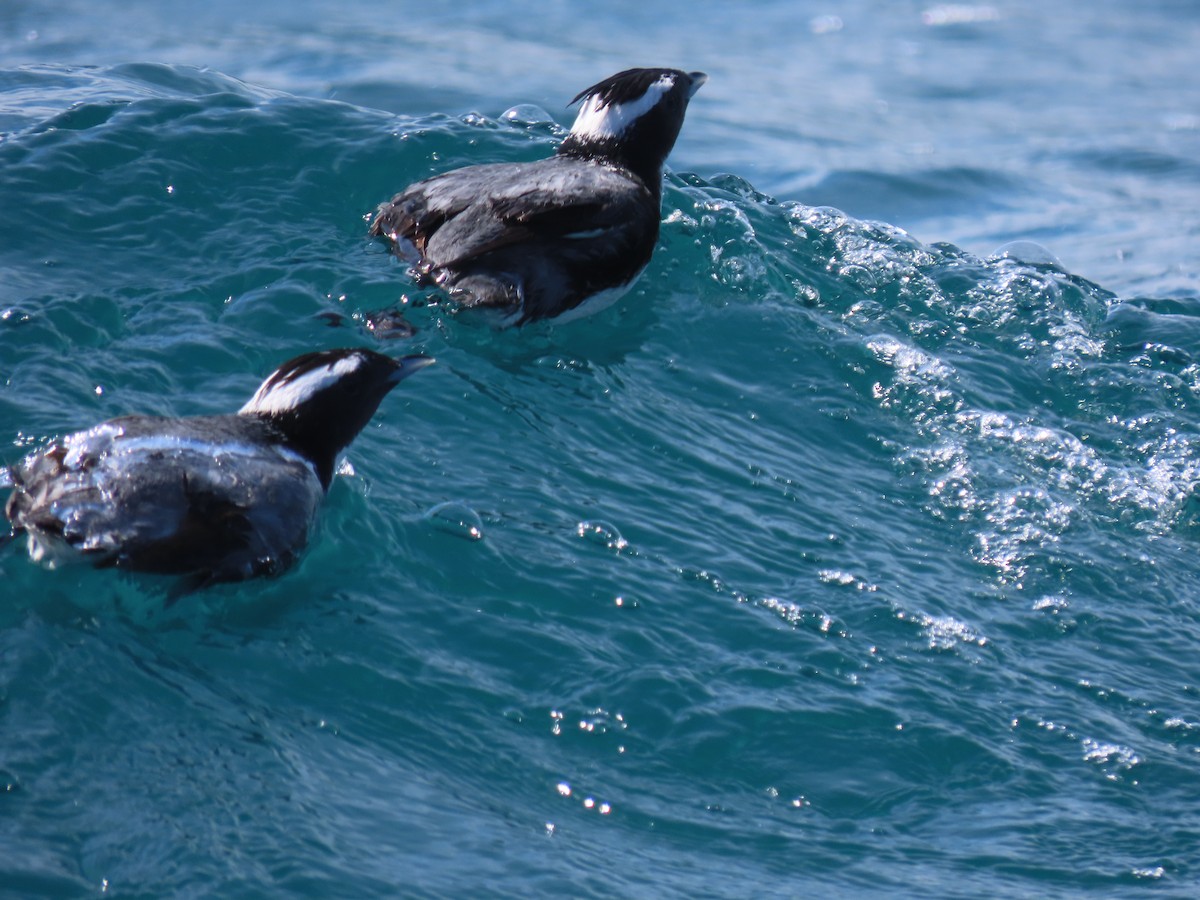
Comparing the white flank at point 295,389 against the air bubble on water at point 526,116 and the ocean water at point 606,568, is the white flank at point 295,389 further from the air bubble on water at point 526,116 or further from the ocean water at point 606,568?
the air bubble on water at point 526,116

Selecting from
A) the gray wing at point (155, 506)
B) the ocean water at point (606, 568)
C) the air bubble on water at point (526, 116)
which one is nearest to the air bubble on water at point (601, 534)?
the ocean water at point (606, 568)

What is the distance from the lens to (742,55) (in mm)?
16438

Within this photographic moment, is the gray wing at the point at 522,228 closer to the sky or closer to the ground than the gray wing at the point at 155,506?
closer to the sky

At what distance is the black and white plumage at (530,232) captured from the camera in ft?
25.4

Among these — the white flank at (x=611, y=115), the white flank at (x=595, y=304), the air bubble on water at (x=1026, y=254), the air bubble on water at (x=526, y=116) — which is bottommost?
the white flank at (x=595, y=304)

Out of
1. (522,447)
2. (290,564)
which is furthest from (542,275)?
(290,564)

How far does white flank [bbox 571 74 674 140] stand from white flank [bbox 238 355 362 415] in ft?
11.4

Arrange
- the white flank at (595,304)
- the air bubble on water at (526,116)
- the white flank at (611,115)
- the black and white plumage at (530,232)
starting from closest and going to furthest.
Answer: the black and white plumage at (530,232)
the white flank at (595,304)
the white flank at (611,115)
the air bubble on water at (526,116)

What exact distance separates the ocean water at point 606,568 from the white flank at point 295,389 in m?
0.46

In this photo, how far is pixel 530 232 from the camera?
7.86 m

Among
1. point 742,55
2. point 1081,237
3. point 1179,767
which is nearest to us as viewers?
point 1179,767

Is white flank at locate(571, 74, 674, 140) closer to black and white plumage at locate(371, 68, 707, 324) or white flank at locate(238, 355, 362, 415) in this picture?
black and white plumage at locate(371, 68, 707, 324)

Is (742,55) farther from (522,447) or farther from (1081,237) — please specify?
(522,447)

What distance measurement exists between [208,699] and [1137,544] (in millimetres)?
4393
